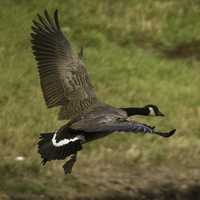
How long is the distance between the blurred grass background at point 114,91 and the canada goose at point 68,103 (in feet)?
4.96

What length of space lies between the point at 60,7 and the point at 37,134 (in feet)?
18.2

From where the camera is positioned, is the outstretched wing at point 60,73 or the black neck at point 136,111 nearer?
the black neck at point 136,111

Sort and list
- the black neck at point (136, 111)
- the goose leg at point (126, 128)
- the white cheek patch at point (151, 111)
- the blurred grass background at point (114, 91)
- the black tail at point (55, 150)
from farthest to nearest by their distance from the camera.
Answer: the blurred grass background at point (114, 91)
the white cheek patch at point (151, 111)
the black neck at point (136, 111)
the black tail at point (55, 150)
the goose leg at point (126, 128)

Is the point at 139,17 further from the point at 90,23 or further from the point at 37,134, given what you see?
the point at 37,134

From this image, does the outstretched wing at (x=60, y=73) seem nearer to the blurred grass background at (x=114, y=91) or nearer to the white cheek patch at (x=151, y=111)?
the white cheek patch at (x=151, y=111)

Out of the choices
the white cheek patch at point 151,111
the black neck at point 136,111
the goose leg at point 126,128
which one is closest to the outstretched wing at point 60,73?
the black neck at point 136,111

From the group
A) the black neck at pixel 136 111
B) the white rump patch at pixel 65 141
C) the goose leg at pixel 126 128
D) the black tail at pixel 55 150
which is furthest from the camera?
the black neck at pixel 136 111

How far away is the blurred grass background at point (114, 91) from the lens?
11.0 meters

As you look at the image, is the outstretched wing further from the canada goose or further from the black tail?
the black tail

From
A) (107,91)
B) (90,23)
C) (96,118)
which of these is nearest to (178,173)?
(107,91)

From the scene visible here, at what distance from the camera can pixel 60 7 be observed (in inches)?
662

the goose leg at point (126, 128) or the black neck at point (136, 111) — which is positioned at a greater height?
the goose leg at point (126, 128)

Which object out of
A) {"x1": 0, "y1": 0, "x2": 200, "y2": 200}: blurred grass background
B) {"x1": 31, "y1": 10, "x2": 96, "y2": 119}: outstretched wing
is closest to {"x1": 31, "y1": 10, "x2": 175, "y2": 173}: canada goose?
{"x1": 31, "y1": 10, "x2": 96, "y2": 119}: outstretched wing

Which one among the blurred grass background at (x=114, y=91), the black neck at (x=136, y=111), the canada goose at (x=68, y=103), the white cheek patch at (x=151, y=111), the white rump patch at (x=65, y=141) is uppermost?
the canada goose at (x=68, y=103)
